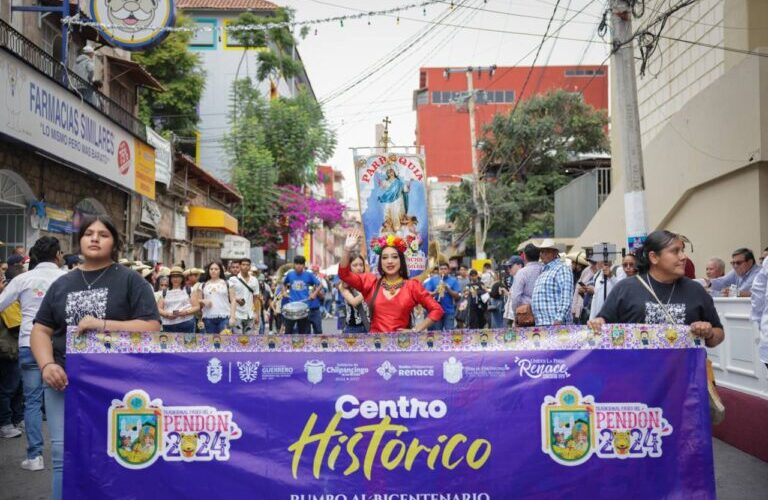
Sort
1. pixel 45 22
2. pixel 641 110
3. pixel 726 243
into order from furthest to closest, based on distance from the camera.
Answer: pixel 641 110 < pixel 45 22 < pixel 726 243

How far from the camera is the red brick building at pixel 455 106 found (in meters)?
56.6

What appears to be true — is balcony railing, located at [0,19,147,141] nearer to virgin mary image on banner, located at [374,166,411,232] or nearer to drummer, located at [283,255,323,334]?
drummer, located at [283,255,323,334]

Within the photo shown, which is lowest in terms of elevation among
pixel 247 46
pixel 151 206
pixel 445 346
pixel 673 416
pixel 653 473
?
pixel 653 473

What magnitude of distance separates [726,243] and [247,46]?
33810 mm

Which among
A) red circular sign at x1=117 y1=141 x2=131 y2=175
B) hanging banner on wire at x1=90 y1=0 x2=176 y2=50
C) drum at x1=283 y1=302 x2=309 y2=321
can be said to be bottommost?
drum at x1=283 y1=302 x2=309 y2=321

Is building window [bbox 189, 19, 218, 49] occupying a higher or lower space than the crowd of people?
higher

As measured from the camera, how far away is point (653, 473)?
4605 mm

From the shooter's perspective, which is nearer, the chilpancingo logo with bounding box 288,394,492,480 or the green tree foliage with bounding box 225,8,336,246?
the chilpancingo logo with bounding box 288,394,492,480

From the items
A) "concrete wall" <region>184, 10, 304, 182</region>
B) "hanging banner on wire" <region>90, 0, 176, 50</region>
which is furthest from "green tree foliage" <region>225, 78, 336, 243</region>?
"hanging banner on wire" <region>90, 0, 176, 50</region>

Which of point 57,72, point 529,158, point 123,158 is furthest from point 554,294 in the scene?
point 529,158

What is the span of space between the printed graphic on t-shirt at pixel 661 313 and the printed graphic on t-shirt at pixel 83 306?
3.12 metres

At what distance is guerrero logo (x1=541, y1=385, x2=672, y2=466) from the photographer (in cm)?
461

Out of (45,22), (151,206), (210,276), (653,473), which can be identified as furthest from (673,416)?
(151,206)

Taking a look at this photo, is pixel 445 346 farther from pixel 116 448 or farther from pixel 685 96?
pixel 685 96
